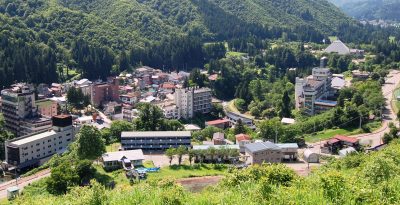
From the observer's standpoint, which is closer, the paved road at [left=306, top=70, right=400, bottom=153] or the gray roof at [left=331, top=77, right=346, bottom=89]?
the paved road at [left=306, top=70, right=400, bottom=153]

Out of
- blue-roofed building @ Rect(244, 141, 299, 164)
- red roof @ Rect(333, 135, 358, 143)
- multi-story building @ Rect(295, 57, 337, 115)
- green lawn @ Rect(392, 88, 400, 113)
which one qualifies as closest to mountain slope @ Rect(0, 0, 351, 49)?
multi-story building @ Rect(295, 57, 337, 115)

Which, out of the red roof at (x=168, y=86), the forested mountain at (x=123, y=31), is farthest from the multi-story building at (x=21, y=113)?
the red roof at (x=168, y=86)

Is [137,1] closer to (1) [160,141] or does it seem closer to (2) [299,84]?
(2) [299,84]

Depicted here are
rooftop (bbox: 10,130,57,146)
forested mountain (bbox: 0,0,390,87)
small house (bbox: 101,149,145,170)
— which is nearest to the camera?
small house (bbox: 101,149,145,170)

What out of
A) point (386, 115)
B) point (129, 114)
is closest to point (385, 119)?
point (386, 115)

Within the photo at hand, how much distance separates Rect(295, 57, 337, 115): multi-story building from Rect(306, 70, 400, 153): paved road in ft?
11.0

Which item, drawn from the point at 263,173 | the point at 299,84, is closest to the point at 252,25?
the point at 299,84

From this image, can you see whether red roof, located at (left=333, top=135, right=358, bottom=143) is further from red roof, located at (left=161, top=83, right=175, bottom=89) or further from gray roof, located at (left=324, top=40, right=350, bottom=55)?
gray roof, located at (left=324, top=40, right=350, bottom=55)

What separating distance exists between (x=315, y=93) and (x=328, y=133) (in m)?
5.52

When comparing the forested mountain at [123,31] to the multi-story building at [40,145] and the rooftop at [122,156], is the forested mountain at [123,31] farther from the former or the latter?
the rooftop at [122,156]

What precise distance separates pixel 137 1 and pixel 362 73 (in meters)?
32.3

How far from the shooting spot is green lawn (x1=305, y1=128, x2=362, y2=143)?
24.6 metres

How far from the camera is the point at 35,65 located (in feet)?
115

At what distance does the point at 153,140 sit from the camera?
22625 mm
